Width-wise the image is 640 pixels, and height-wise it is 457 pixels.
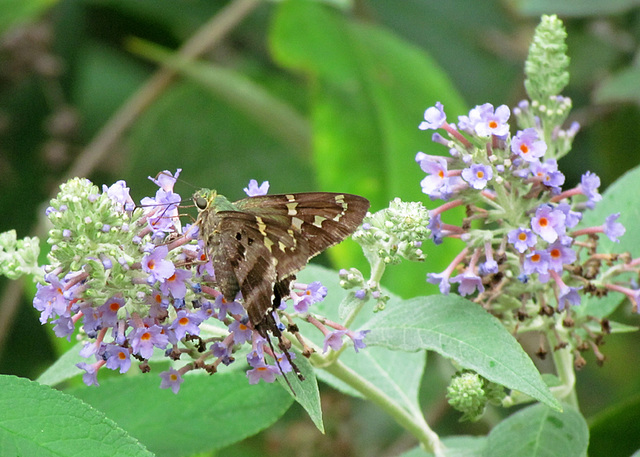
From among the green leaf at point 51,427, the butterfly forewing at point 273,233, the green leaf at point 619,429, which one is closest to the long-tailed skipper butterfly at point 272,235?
the butterfly forewing at point 273,233

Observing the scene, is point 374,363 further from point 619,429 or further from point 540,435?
point 619,429

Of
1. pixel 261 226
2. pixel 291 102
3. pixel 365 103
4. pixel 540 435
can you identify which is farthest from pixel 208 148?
pixel 540 435

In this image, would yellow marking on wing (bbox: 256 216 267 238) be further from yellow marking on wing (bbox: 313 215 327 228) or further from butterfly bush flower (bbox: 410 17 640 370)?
butterfly bush flower (bbox: 410 17 640 370)

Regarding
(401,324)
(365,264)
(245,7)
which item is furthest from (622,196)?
(245,7)

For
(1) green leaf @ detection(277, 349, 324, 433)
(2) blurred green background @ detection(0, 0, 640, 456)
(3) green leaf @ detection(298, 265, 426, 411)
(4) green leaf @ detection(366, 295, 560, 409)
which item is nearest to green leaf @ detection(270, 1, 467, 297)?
(2) blurred green background @ detection(0, 0, 640, 456)

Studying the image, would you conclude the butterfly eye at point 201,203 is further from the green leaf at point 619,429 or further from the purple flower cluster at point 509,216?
the green leaf at point 619,429

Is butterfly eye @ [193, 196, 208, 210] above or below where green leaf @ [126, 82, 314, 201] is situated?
below

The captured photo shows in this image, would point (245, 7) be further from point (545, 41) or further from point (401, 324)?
point (401, 324)
